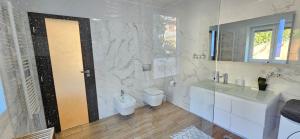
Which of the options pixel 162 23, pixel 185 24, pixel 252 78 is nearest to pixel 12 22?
pixel 162 23

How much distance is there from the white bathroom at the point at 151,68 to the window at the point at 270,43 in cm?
1

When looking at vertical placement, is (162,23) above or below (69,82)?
above

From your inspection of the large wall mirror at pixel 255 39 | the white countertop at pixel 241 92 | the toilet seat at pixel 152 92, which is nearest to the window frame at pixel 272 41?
the large wall mirror at pixel 255 39

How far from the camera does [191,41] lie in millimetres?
2795

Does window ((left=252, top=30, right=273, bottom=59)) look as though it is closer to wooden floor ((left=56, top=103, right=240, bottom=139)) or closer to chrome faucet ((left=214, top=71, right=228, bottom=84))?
chrome faucet ((left=214, top=71, right=228, bottom=84))

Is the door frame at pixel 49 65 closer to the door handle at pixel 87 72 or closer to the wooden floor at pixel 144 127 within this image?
the door handle at pixel 87 72

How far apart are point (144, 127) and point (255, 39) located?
2315mm

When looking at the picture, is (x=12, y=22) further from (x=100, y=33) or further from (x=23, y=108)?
(x=100, y=33)

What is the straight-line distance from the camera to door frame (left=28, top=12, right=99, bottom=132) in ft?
6.32

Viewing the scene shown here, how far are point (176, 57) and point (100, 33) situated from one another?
1.69 meters

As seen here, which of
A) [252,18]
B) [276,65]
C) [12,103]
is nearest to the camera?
[12,103]

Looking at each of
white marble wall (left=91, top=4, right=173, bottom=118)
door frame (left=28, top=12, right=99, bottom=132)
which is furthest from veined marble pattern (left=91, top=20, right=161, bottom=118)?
door frame (left=28, top=12, right=99, bottom=132)

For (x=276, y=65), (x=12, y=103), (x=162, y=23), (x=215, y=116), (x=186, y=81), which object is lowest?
(x=215, y=116)

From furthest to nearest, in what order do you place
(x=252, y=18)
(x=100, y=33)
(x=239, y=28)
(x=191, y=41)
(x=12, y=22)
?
(x=191, y=41), (x=100, y=33), (x=239, y=28), (x=252, y=18), (x=12, y=22)
